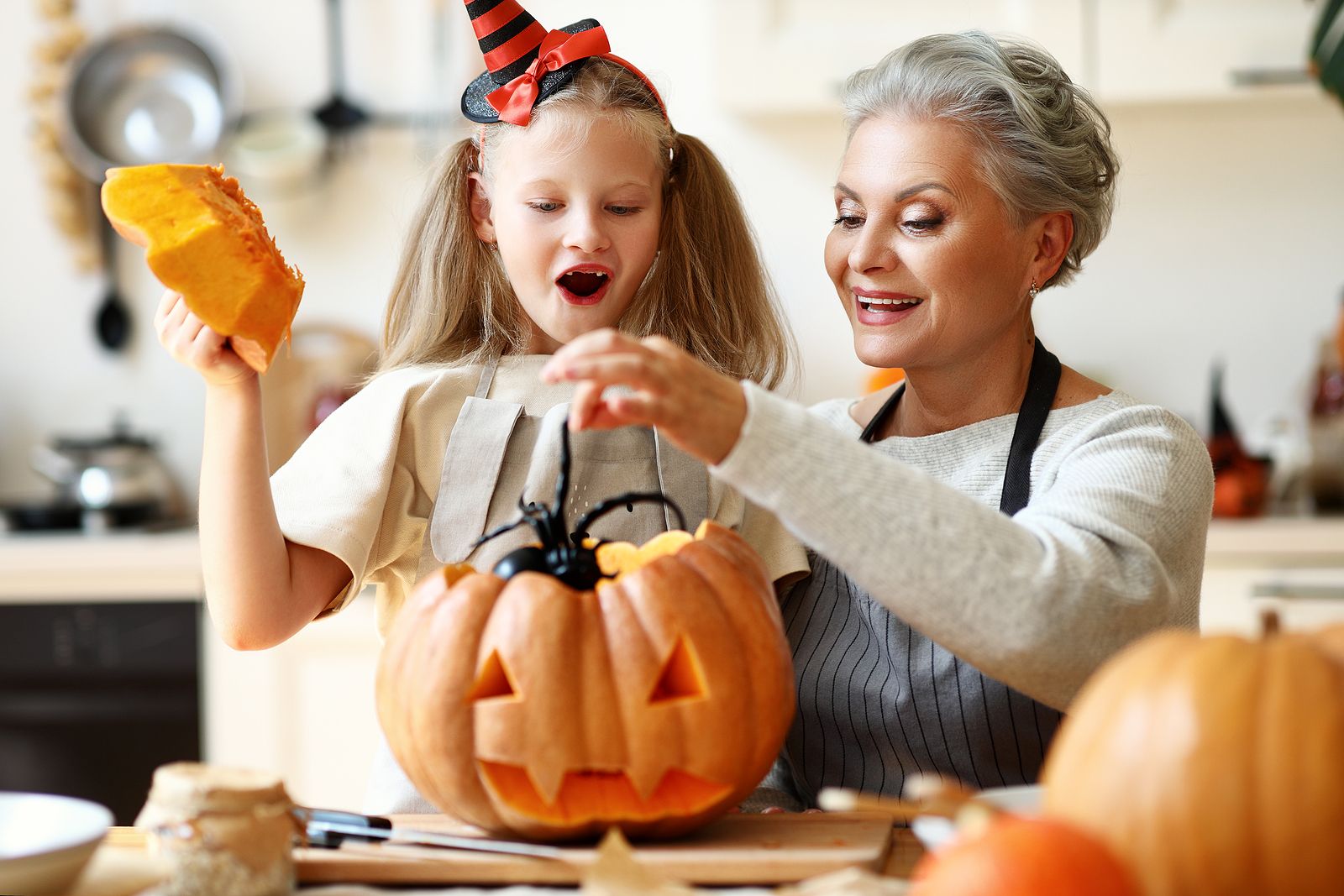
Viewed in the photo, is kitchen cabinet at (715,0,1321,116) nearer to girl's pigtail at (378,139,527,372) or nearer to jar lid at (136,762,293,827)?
girl's pigtail at (378,139,527,372)

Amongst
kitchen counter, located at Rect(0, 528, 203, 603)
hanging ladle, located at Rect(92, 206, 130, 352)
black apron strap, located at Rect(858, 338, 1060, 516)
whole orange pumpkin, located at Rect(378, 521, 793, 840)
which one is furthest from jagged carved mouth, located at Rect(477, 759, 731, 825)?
hanging ladle, located at Rect(92, 206, 130, 352)

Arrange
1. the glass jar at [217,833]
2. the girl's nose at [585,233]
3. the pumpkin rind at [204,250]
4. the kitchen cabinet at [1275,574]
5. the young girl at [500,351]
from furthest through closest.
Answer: the kitchen cabinet at [1275,574] → the girl's nose at [585,233] → the young girl at [500,351] → the pumpkin rind at [204,250] → the glass jar at [217,833]

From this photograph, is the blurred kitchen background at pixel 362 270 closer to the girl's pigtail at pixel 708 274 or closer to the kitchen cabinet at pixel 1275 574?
the kitchen cabinet at pixel 1275 574

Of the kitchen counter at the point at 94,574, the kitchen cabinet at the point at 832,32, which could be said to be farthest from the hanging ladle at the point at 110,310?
the kitchen cabinet at the point at 832,32

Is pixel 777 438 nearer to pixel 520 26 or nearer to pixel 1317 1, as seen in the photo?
pixel 520 26

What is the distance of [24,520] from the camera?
9.20 feet

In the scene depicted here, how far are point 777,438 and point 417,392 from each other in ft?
1.60

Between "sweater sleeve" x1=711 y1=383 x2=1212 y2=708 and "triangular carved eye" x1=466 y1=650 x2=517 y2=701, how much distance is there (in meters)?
0.19

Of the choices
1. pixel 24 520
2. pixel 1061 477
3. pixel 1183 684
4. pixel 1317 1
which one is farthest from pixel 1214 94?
pixel 24 520

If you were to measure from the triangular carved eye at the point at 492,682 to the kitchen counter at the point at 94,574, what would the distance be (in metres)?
1.90

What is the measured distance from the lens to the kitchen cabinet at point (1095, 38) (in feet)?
8.63

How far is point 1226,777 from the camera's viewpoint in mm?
604

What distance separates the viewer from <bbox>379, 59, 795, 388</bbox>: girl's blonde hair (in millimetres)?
1402

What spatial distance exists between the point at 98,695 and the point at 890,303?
1924mm
